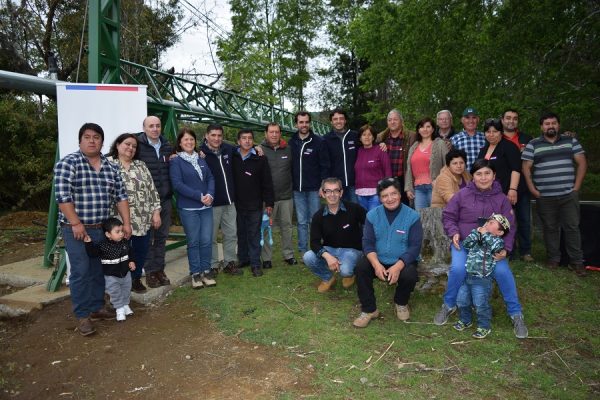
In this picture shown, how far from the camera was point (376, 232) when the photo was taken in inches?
A: 159

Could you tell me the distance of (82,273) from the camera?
3.86 meters

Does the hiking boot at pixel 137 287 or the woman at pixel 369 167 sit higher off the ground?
the woman at pixel 369 167

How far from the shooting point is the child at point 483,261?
11.6 feet

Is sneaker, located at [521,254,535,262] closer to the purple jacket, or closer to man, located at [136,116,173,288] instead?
the purple jacket

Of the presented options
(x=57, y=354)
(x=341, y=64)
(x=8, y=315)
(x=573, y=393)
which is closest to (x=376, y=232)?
(x=573, y=393)

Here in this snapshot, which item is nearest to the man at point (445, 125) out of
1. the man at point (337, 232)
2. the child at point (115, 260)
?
the man at point (337, 232)

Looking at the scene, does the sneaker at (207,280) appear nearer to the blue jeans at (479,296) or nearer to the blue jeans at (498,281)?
the blue jeans at (498,281)

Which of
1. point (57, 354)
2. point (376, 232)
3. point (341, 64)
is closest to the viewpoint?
point (57, 354)

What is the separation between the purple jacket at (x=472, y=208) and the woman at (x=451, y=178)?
19.6 inches

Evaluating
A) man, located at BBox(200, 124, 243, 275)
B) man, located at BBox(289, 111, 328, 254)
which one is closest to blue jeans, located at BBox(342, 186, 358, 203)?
man, located at BBox(289, 111, 328, 254)

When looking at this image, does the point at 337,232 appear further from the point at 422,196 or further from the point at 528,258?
the point at 528,258

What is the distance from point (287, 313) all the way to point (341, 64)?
2562cm

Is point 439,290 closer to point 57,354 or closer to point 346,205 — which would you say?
point 346,205

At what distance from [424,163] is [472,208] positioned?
1.41 metres
